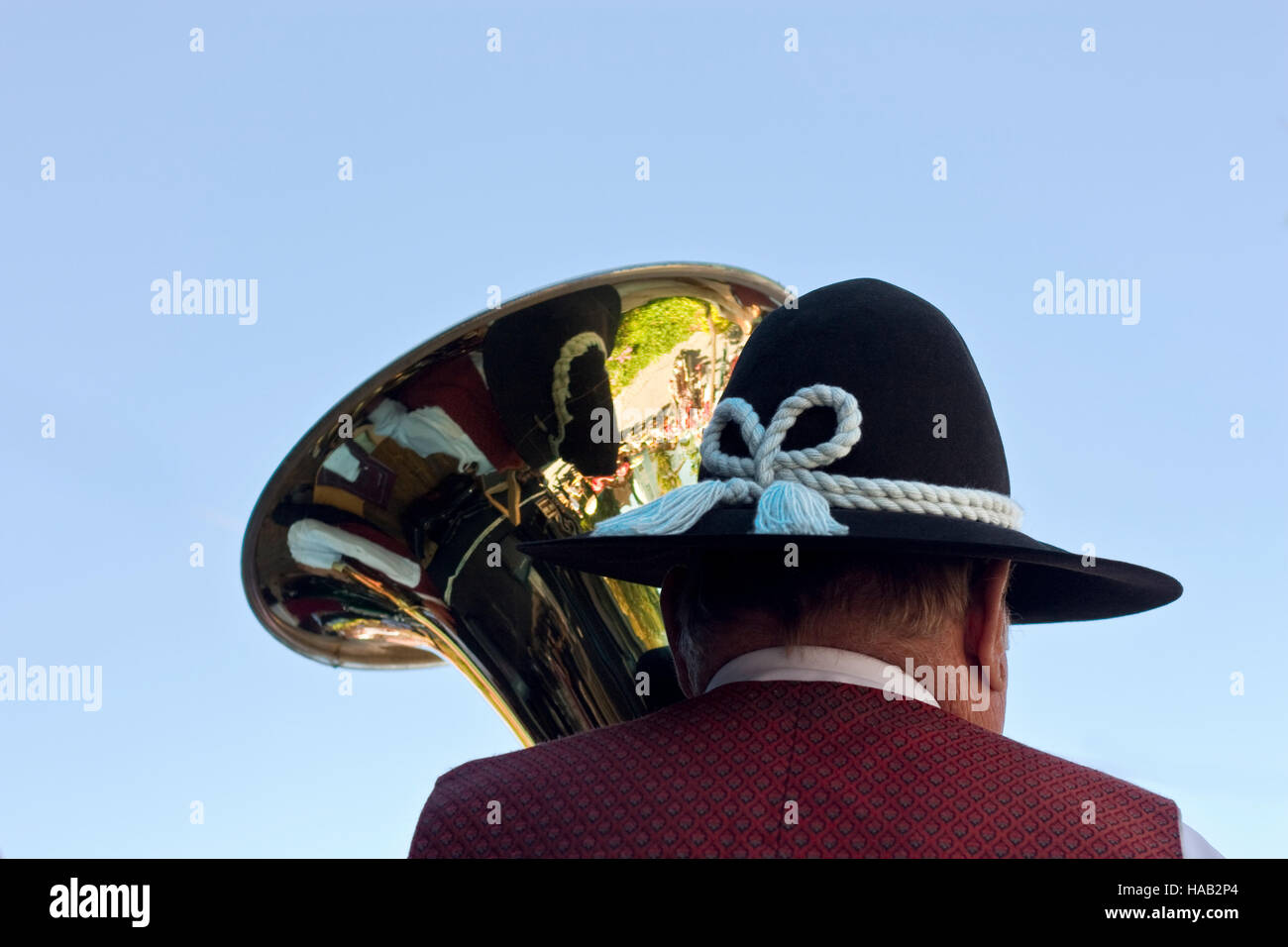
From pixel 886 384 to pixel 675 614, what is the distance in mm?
491

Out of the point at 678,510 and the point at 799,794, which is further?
the point at 678,510

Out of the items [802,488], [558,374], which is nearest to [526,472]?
[558,374]

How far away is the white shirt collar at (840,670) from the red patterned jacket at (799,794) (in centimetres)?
2

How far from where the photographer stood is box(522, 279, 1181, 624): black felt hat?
205 cm

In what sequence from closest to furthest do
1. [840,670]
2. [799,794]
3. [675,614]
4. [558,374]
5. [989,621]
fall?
[799,794] < [840,670] < [989,621] < [675,614] < [558,374]

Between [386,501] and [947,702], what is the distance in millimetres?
2140

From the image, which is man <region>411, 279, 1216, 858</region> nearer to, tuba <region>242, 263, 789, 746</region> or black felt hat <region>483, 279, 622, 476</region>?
tuba <region>242, 263, 789, 746</region>

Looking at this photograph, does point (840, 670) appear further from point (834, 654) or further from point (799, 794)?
point (799, 794)

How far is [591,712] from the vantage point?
3.57 meters

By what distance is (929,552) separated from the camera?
78.4 inches

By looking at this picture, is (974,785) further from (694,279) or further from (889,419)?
(694,279)

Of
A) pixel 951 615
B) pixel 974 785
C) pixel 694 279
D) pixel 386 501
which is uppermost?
pixel 694 279

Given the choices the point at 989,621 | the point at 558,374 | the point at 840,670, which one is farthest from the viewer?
the point at 558,374
